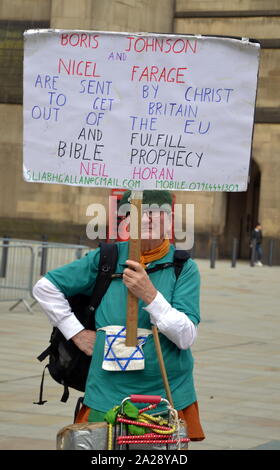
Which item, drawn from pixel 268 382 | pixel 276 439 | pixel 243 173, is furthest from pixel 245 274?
pixel 243 173

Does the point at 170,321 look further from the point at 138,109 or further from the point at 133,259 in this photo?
the point at 138,109

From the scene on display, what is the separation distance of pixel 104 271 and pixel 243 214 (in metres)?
41.4

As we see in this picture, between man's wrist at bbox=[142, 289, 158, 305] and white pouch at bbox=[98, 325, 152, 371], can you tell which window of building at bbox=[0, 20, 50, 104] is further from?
man's wrist at bbox=[142, 289, 158, 305]

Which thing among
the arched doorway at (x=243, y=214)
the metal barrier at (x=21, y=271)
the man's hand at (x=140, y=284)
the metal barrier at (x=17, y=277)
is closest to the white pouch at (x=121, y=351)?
the man's hand at (x=140, y=284)

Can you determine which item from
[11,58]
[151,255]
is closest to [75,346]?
[151,255]

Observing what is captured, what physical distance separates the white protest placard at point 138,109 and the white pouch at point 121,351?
71 cm

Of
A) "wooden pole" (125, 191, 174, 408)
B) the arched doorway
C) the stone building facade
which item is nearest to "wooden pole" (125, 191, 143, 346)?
"wooden pole" (125, 191, 174, 408)

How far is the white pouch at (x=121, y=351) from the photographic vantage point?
496 cm

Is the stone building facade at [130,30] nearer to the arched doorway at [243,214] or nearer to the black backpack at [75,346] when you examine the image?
the arched doorway at [243,214]

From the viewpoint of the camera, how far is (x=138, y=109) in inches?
209

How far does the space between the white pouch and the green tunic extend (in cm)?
3

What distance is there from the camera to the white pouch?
16.3ft

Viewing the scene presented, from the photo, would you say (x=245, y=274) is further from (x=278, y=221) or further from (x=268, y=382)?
(x=268, y=382)

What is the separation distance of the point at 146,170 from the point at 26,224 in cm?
3633
